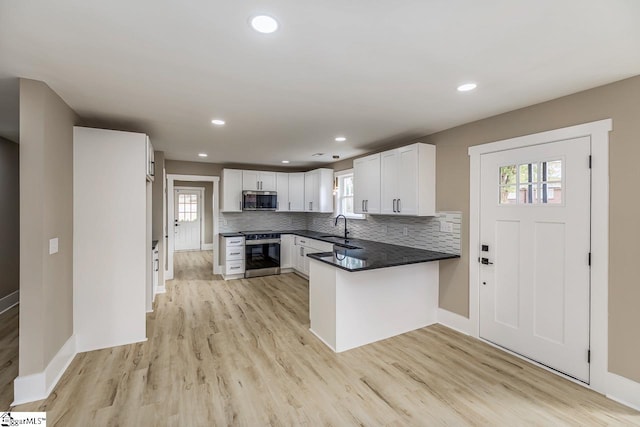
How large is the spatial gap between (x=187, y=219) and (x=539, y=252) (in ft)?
30.5

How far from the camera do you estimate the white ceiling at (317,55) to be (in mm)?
1411

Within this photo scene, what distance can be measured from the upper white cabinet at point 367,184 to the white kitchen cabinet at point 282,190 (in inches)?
89.4

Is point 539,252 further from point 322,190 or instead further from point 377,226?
point 322,190

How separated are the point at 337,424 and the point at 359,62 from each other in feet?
7.88

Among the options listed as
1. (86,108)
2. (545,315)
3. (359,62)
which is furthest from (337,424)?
(86,108)

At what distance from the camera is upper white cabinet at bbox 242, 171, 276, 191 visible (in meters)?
6.08

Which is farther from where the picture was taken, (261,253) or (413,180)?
(261,253)

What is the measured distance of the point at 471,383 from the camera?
2.37 m

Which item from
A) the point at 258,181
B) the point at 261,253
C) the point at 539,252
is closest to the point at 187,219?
the point at 258,181

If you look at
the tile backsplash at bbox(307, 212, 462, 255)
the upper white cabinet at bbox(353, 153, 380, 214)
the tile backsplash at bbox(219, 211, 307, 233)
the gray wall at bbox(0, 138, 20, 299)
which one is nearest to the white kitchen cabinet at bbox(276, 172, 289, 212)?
the tile backsplash at bbox(219, 211, 307, 233)

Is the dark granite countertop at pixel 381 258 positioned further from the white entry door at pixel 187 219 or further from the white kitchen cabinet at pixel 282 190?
the white entry door at pixel 187 219

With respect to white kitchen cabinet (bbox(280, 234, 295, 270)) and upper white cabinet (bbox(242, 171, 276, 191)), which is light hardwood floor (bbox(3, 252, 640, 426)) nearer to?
white kitchen cabinet (bbox(280, 234, 295, 270))

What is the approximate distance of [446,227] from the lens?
349 cm

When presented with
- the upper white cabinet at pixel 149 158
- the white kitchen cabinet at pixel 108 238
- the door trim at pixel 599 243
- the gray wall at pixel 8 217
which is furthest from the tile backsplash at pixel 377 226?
the white kitchen cabinet at pixel 108 238
